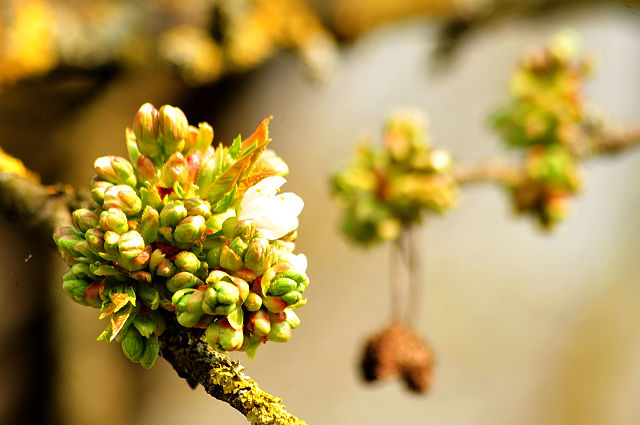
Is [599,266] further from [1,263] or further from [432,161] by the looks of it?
[1,263]

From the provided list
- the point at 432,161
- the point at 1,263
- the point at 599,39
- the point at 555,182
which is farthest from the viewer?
the point at 599,39

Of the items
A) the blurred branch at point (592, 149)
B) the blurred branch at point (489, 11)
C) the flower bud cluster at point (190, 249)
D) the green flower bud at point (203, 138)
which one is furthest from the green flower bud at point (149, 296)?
the blurred branch at point (489, 11)

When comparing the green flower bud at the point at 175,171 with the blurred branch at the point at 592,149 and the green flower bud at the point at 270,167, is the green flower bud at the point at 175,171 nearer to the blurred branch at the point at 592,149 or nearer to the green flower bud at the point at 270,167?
the green flower bud at the point at 270,167

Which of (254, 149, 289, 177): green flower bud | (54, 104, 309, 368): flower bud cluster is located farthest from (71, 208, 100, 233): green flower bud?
(254, 149, 289, 177): green flower bud

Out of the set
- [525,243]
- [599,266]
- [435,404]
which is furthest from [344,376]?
[599,266]

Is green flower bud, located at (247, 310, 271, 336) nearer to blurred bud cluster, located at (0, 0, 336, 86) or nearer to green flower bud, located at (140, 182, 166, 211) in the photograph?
green flower bud, located at (140, 182, 166, 211)
